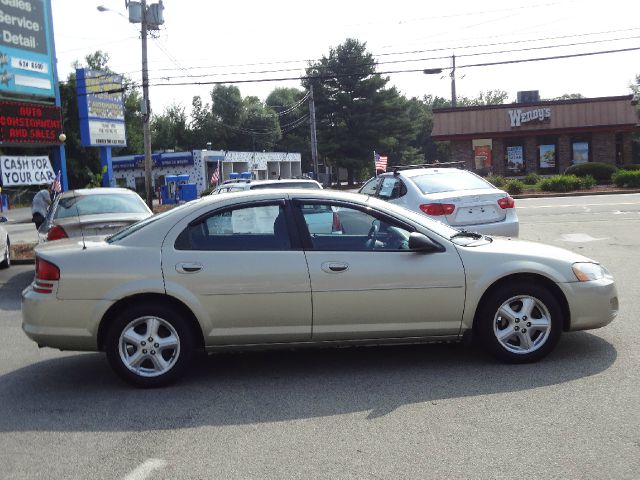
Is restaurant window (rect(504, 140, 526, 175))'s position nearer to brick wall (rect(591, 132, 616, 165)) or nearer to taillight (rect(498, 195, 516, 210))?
brick wall (rect(591, 132, 616, 165))

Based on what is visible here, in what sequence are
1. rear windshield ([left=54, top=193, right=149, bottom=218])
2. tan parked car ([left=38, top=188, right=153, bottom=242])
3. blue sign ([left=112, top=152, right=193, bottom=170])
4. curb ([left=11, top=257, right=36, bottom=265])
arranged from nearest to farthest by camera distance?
tan parked car ([left=38, top=188, right=153, bottom=242]) → rear windshield ([left=54, top=193, right=149, bottom=218]) → curb ([left=11, top=257, right=36, bottom=265]) → blue sign ([left=112, top=152, right=193, bottom=170])

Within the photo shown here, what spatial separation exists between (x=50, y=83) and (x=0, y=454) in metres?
26.9

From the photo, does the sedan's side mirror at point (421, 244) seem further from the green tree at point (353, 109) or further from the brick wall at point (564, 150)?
the green tree at point (353, 109)

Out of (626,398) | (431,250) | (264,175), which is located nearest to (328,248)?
(431,250)

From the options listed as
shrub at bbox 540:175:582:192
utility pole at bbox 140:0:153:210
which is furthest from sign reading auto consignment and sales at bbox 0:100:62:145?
shrub at bbox 540:175:582:192

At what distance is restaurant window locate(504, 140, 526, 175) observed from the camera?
140ft

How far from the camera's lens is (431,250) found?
571 cm

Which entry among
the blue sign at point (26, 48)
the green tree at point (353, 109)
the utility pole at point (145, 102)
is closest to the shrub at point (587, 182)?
the utility pole at point (145, 102)

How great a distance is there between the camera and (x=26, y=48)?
89.5 ft

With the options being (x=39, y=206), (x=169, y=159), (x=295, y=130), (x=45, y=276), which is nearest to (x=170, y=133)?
(x=295, y=130)

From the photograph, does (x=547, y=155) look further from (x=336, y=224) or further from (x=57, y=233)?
(x=336, y=224)

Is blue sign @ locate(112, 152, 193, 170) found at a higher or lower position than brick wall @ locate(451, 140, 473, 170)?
higher

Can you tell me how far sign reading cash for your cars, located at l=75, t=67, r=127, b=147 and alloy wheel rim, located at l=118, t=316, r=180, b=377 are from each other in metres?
34.0

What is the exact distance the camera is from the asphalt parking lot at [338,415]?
407cm
